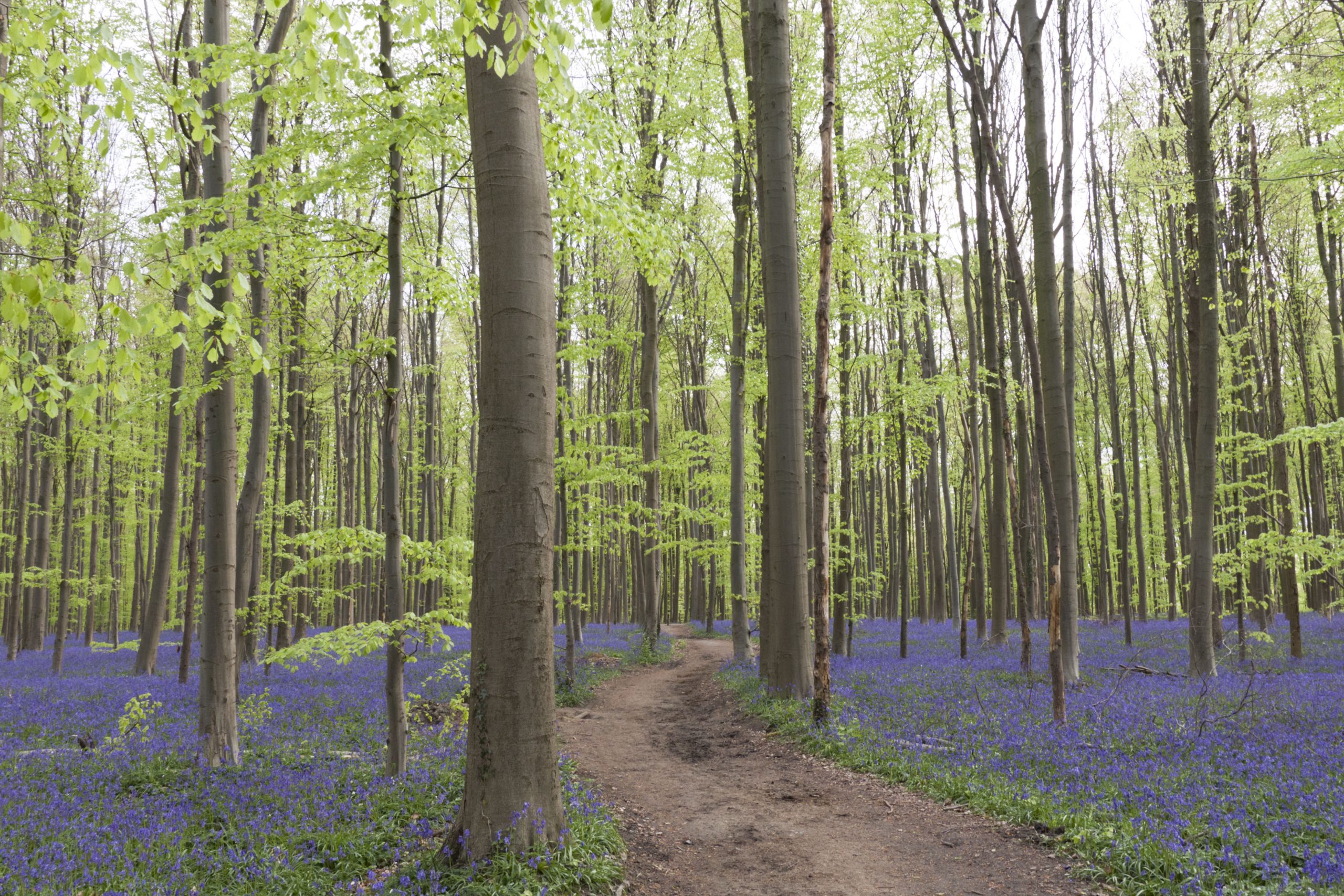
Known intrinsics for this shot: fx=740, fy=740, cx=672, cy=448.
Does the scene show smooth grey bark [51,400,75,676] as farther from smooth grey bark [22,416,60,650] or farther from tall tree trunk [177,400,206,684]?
tall tree trunk [177,400,206,684]

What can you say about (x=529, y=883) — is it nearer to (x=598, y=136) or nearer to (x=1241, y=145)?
(x=598, y=136)

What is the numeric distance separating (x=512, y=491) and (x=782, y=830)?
4.16m

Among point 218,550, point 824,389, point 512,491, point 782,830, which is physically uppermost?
point 824,389

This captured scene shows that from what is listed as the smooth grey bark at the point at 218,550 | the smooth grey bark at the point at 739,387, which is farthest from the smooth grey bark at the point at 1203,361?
the smooth grey bark at the point at 218,550

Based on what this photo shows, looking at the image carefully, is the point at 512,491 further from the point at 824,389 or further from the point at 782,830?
the point at 824,389

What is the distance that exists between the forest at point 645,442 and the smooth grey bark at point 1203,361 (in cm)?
10

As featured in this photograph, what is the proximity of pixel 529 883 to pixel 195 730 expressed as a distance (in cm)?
782

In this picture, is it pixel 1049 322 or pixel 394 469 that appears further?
pixel 1049 322

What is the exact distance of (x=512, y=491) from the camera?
16.7ft

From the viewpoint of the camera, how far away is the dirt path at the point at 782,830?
5.56 metres

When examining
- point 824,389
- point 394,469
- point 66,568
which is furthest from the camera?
point 66,568

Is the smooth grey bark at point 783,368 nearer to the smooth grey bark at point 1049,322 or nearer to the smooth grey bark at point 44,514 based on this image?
the smooth grey bark at point 1049,322

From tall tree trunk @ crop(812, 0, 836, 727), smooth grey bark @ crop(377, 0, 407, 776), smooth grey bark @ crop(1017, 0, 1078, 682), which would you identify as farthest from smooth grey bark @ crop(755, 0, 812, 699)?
smooth grey bark @ crop(377, 0, 407, 776)

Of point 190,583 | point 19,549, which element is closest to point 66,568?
point 190,583
